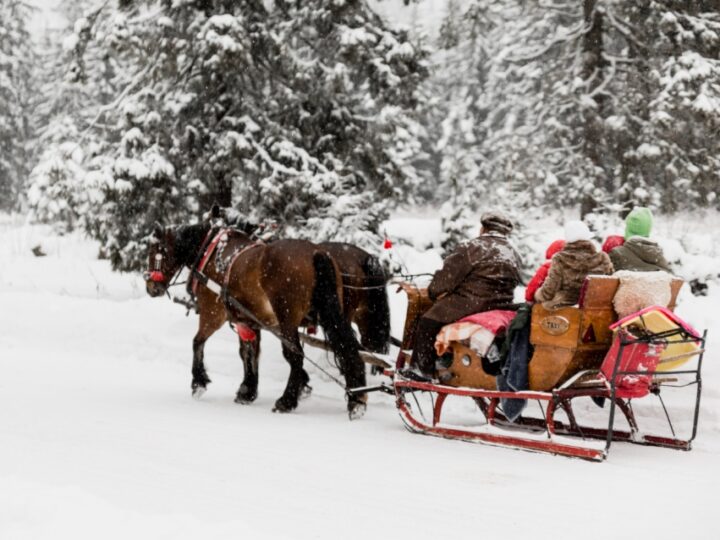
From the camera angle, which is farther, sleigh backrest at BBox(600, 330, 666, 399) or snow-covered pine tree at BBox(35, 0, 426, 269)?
snow-covered pine tree at BBox(35, 0, 426, 269)

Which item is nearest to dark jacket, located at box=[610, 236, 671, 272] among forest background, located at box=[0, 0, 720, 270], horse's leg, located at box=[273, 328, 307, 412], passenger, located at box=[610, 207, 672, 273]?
passenger, located at box=[610, 207, 672, 273]

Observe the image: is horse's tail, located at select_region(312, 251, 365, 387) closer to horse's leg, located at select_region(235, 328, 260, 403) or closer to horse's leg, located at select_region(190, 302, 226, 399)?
horse's leg, located at select_region(235, 328, 260, 403)

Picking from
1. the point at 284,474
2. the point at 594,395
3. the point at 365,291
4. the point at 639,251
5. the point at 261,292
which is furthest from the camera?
the point at 365,291

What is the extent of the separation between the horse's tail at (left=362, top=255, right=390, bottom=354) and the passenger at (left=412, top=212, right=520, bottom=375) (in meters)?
1.44

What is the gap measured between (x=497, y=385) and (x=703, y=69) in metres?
9.13

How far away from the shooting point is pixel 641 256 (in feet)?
21.3

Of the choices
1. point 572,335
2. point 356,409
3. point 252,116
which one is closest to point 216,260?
point 356,409

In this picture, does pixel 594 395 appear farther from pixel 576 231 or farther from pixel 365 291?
pixel 365 291

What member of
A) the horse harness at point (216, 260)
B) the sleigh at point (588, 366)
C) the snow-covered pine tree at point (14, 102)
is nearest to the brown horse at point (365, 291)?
the horse harness at point (216, 260)

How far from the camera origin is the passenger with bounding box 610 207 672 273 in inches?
255

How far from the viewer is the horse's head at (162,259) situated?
8422mm

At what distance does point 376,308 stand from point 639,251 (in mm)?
2762

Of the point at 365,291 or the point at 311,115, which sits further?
the point at 311,115

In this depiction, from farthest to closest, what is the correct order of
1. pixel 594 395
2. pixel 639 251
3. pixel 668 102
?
1. pixel 668 102
2. pixel 639 251
3. pixel 594 395
